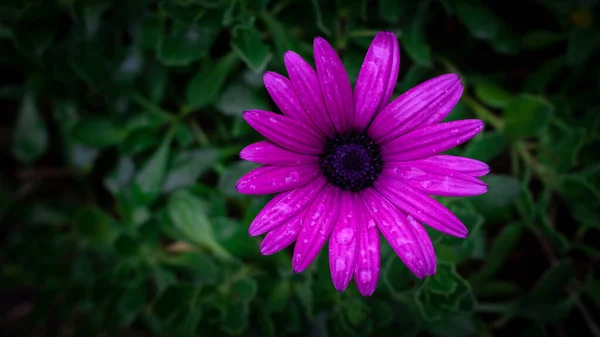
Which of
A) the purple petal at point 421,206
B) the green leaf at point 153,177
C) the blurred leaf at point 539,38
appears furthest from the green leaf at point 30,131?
the blurred leaf at point 539,38

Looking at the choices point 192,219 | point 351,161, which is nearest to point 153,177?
point 192,219

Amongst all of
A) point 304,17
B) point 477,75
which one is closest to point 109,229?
point 304,17

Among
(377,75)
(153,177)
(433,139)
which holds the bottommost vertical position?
(153,177)

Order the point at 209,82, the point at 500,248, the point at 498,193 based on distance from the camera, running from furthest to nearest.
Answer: the point at 500,248, the point at 209,82, the point at 498,193

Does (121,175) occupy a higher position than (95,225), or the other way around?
(121,175)

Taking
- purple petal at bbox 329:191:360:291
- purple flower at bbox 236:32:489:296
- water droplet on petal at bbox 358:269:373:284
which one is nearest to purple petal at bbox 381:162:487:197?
purple flower at bbox 236:32:489:296

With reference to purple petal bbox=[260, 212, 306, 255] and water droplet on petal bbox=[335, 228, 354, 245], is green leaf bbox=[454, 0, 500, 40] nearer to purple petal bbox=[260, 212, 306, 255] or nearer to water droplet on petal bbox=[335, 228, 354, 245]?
water droplet on petal bbox=[335, 228, 354, 245]

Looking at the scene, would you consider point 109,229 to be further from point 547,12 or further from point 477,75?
point 547,12

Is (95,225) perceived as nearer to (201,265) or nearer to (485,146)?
(201,265)

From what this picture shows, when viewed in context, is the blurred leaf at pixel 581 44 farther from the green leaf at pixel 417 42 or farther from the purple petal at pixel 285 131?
the purple petal at pixel 285 131
